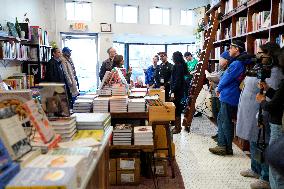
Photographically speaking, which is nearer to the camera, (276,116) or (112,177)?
(276,116)

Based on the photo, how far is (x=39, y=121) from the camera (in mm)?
1692

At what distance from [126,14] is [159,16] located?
107 centimetres

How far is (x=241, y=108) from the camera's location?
12.5 feet

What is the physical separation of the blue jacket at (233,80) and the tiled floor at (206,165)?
83cm

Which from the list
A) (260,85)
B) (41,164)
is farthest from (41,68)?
(41,164)

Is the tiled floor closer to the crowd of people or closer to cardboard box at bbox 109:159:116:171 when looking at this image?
the crowd of people

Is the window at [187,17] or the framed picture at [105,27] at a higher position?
the window at [187,17]

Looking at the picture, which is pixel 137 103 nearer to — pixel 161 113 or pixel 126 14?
pixel 161 113

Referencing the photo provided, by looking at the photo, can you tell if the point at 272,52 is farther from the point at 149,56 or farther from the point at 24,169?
the point at 149,56

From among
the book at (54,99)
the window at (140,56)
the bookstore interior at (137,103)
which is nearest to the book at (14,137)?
the bookstore interior at (137,103)

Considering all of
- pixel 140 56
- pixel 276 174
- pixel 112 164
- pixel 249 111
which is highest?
pixel 140 56

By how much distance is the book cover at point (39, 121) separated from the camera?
166cm

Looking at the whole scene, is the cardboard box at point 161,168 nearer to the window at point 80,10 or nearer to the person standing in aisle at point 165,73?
the person standing in aisle at point 165,73

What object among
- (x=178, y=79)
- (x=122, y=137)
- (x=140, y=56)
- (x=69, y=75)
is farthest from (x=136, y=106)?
(x=140, y=56)
